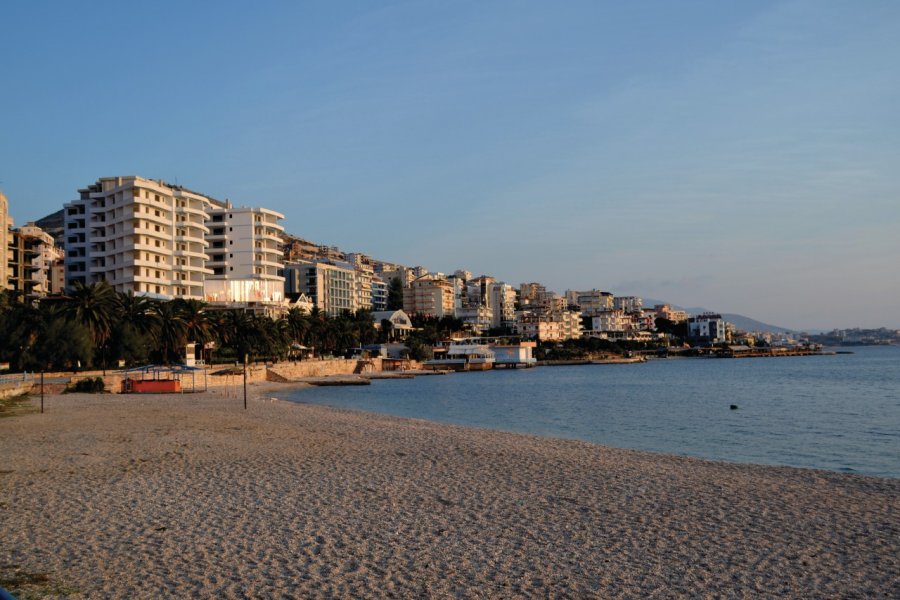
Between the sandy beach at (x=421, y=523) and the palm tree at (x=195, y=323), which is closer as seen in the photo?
the sandy beach at (x=421, y=523)

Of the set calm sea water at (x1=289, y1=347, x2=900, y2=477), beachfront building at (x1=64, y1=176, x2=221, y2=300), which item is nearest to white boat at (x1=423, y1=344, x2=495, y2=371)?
beachfront building at (x1=64, y1=176, x2=221, y2=300)

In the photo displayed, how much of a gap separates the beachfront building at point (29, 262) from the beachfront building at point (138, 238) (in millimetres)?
3125

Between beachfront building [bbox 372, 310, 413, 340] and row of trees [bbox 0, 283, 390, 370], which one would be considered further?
beachfront building [bbox 372, 310, 413, 340]

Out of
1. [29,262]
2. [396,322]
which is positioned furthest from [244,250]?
[396,322]

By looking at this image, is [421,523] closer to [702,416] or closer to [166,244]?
[702,416]

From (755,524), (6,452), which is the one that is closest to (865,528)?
(755,524)

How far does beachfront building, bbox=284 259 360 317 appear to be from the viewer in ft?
499

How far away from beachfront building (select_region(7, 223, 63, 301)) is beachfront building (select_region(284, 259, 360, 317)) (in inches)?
1988

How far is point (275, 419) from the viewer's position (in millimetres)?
33344

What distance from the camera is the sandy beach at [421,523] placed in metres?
9.98

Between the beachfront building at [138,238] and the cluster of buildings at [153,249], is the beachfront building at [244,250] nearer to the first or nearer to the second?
the cluster of buildings at [153,249]

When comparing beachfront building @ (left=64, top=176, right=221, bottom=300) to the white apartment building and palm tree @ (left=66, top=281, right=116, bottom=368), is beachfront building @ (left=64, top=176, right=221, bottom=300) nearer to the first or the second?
the white apartment building

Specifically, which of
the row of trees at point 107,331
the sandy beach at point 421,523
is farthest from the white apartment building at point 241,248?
the sandy beach at point 421,523

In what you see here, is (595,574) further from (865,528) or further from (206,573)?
(865,528)
